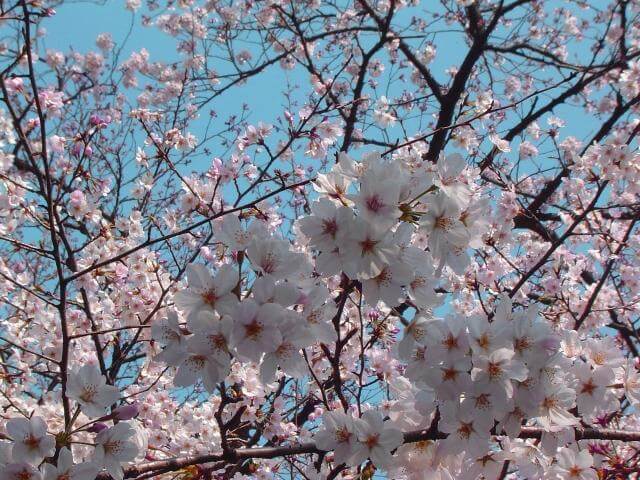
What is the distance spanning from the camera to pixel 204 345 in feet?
4.62

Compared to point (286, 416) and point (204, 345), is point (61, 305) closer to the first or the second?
point (204, 345)

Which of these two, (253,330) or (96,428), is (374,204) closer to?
(253,330)

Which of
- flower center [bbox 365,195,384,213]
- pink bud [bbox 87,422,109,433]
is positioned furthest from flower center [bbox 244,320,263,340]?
pink bud [bbox 87,422,109,433]

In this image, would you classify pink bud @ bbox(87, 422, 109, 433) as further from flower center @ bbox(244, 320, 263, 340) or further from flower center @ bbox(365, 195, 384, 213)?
flower center @ bbox(365, 195, 384, 213)

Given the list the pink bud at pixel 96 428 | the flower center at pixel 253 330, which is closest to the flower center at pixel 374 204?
the flower center at pixel 253 330

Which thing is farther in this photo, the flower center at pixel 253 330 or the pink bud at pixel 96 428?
the pink bud at pixel 96 428

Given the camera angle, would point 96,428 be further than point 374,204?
Yes

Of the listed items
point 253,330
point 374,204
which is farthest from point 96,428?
point 374,204

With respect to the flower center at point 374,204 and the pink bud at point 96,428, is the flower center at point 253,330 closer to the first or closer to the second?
the flower center at point 374,204

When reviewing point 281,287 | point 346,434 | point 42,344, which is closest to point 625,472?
point 346,434

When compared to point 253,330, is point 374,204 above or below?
above

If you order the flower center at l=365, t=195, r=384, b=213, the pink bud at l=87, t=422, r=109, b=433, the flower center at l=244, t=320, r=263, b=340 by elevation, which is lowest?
the pink bud at l=87, t=422, r=109, b=433

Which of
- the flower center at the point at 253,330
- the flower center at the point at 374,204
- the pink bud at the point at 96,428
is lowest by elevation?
the pink bud at the point at 96,428

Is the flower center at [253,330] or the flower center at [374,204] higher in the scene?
the flower center at [374,204]
